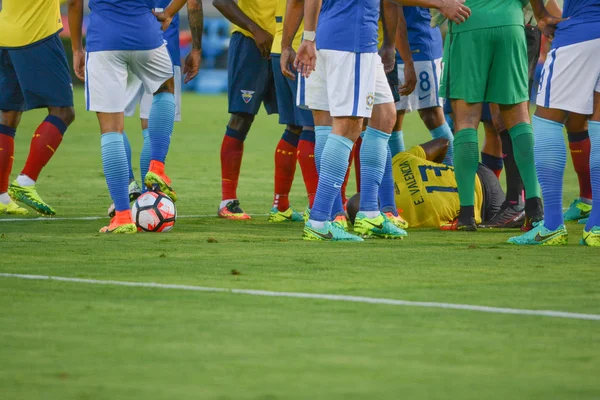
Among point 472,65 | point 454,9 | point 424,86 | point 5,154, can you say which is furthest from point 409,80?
point 5,154

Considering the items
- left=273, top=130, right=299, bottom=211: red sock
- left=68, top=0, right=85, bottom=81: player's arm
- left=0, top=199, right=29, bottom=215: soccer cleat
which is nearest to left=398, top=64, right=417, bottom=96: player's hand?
left=273, top=130, right=299, bottom=211: red sock

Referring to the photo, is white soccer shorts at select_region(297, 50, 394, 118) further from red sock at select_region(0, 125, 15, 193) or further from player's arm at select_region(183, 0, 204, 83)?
red sock at select_region(0, 125, 15, 193)

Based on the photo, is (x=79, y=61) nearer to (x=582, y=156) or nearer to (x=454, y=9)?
(x=454, y=9)

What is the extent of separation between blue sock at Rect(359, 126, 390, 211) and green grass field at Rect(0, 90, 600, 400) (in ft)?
1.37

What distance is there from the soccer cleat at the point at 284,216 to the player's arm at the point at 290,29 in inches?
72.0

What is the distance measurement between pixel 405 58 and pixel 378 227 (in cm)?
185

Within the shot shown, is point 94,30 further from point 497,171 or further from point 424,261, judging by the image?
point 497,171

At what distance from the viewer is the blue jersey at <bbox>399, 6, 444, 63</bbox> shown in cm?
980

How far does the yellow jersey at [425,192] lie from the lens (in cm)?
880

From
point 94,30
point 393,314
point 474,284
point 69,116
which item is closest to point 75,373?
point 393,314

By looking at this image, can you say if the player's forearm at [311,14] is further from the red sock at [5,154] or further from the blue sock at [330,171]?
the red sock at [5,154]

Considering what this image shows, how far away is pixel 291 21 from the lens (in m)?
7.63

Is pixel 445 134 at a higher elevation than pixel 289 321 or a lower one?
lower

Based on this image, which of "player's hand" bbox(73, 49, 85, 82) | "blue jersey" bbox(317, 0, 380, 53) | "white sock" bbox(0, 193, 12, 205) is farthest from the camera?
"white sock" bbox(0, 193, 12, 205)
